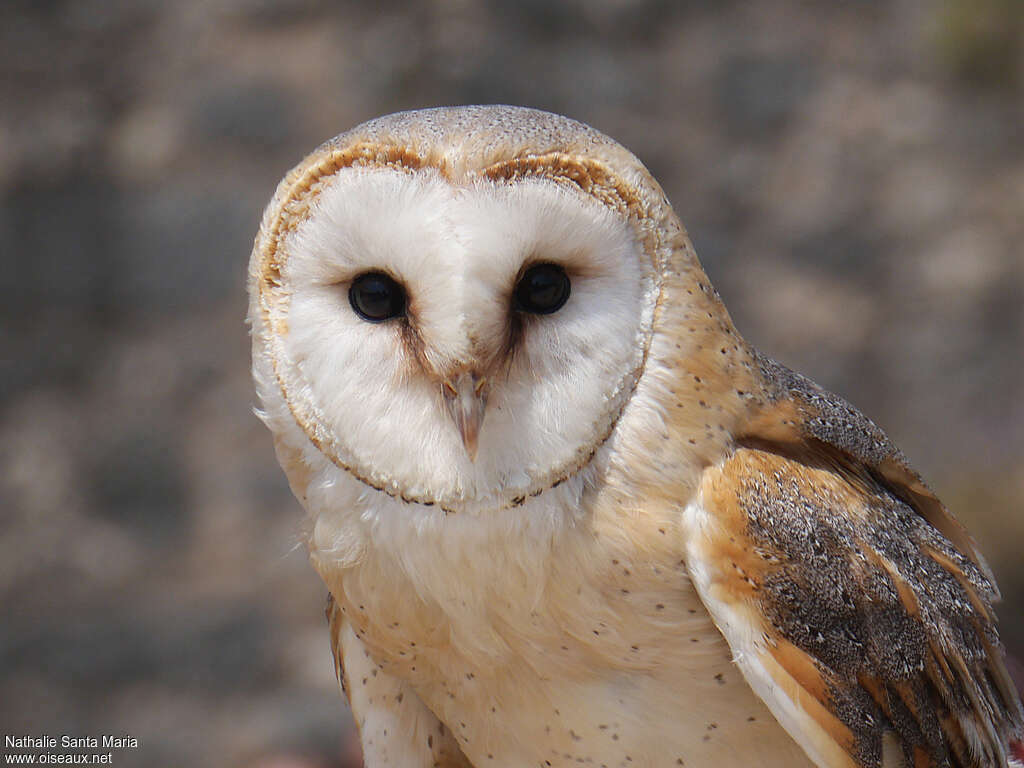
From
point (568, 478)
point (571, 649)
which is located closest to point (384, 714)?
point (571, 649)

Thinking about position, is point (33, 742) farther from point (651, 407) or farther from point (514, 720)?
point (651, 407)

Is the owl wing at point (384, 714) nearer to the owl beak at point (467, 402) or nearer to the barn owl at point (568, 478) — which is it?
the barn owl at point (568, 478)

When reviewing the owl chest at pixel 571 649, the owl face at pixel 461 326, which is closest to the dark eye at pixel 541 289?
the owl face at pixel 461 326

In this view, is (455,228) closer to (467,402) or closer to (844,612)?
(467,402)

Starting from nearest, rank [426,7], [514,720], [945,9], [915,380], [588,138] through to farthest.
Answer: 1. [588,138]
2. [514,720]
3. [426,7]
4. [945,9]
5. [915,380]

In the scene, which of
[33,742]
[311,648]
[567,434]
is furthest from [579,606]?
[33,742]

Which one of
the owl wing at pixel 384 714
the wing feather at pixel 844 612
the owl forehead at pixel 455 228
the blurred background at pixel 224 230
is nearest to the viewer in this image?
the owl forehead at pixel 455 228
